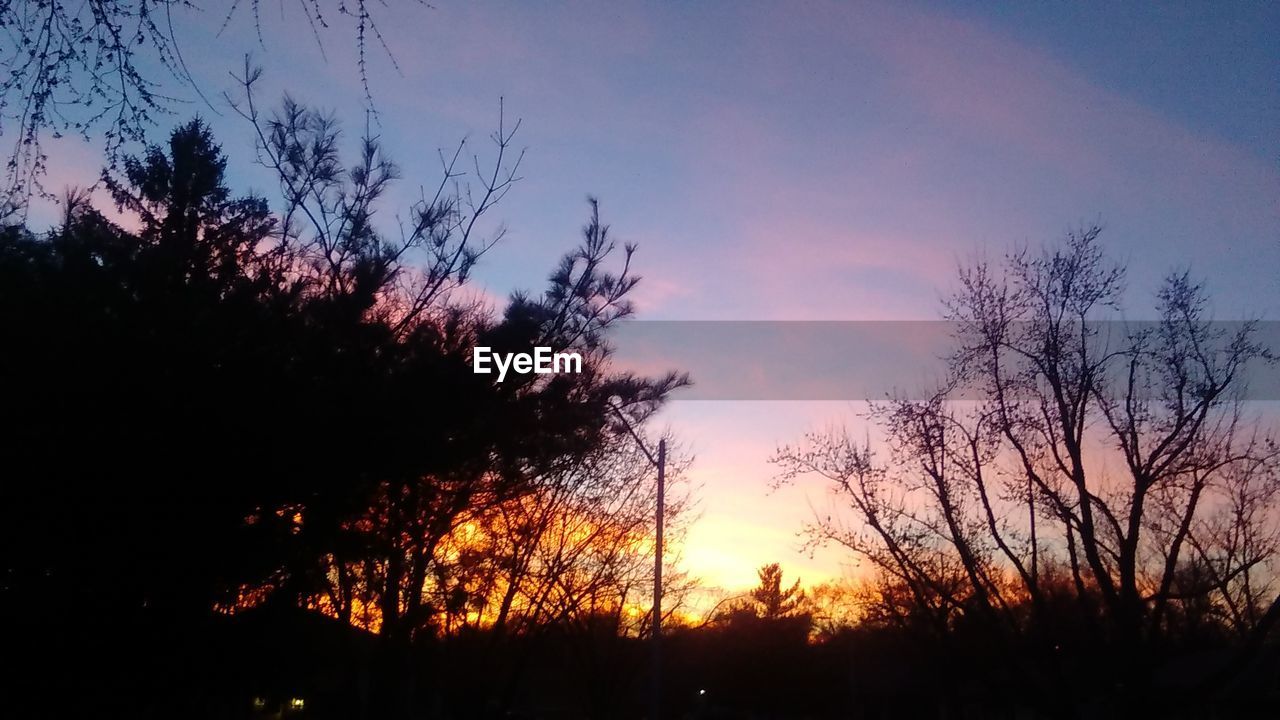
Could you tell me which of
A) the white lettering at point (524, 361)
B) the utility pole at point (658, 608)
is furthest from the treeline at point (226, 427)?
the utility pole at point (658, 608)

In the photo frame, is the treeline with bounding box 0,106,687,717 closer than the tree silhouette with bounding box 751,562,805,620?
Yes

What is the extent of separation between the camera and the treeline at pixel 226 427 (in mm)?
8789

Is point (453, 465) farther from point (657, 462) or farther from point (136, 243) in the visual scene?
point (657, 462)

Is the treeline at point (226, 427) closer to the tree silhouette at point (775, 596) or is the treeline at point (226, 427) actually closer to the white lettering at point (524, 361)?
the white lettering at point (524, 361)

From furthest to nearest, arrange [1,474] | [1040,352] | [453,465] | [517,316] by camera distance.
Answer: [1040,352] → [517,316] → [453,465] → [1,474]

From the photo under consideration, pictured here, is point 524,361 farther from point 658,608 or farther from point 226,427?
point 658,608

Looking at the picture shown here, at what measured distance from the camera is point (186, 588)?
30.9 feet

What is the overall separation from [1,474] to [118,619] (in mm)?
1650

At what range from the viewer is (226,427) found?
9.25m

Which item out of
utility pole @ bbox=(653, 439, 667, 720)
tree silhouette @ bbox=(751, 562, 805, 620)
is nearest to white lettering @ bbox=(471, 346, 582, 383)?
utility pole @ bbox=(653, 439, 667, 720)

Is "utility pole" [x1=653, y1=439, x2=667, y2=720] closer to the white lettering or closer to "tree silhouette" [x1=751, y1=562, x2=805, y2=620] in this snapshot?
the white lettering

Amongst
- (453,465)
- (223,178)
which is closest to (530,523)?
(453,465)

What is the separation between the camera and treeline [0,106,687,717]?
28.8ft

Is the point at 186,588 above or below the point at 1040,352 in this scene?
below
